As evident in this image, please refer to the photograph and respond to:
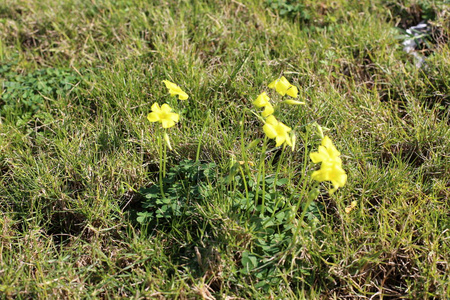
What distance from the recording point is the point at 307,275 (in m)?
2.19

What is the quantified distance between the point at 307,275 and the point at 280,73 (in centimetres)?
152

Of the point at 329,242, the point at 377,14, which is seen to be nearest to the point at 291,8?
the point at 377,14

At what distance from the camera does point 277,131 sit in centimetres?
195

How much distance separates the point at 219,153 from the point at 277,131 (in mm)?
766

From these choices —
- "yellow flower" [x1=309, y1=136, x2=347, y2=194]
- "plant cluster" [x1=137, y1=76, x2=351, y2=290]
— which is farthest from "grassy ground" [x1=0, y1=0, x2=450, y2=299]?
"yellow flower" [x1=309, y1=136, x2=347, y2=194]

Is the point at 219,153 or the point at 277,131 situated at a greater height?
the point at 277,131

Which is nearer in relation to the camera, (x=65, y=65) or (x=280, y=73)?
(x=280, y=73)

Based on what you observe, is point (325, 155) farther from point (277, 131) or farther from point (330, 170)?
point (277, 131)

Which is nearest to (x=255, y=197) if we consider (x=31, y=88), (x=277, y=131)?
(x=277, y=131)

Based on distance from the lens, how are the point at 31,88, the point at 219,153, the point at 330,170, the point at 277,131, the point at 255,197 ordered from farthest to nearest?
1. the point at 31,88
2. the point at 219,153
3. the point at 255,197
4. the point at 277,131
5. the point at 330,170

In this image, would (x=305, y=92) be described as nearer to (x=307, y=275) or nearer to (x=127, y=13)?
(x=307, y=275)

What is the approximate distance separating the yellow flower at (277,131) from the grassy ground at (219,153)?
255mm

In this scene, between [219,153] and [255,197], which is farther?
[219,153]

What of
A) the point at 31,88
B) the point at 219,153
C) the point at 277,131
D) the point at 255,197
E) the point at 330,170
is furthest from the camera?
the point at 31,88
